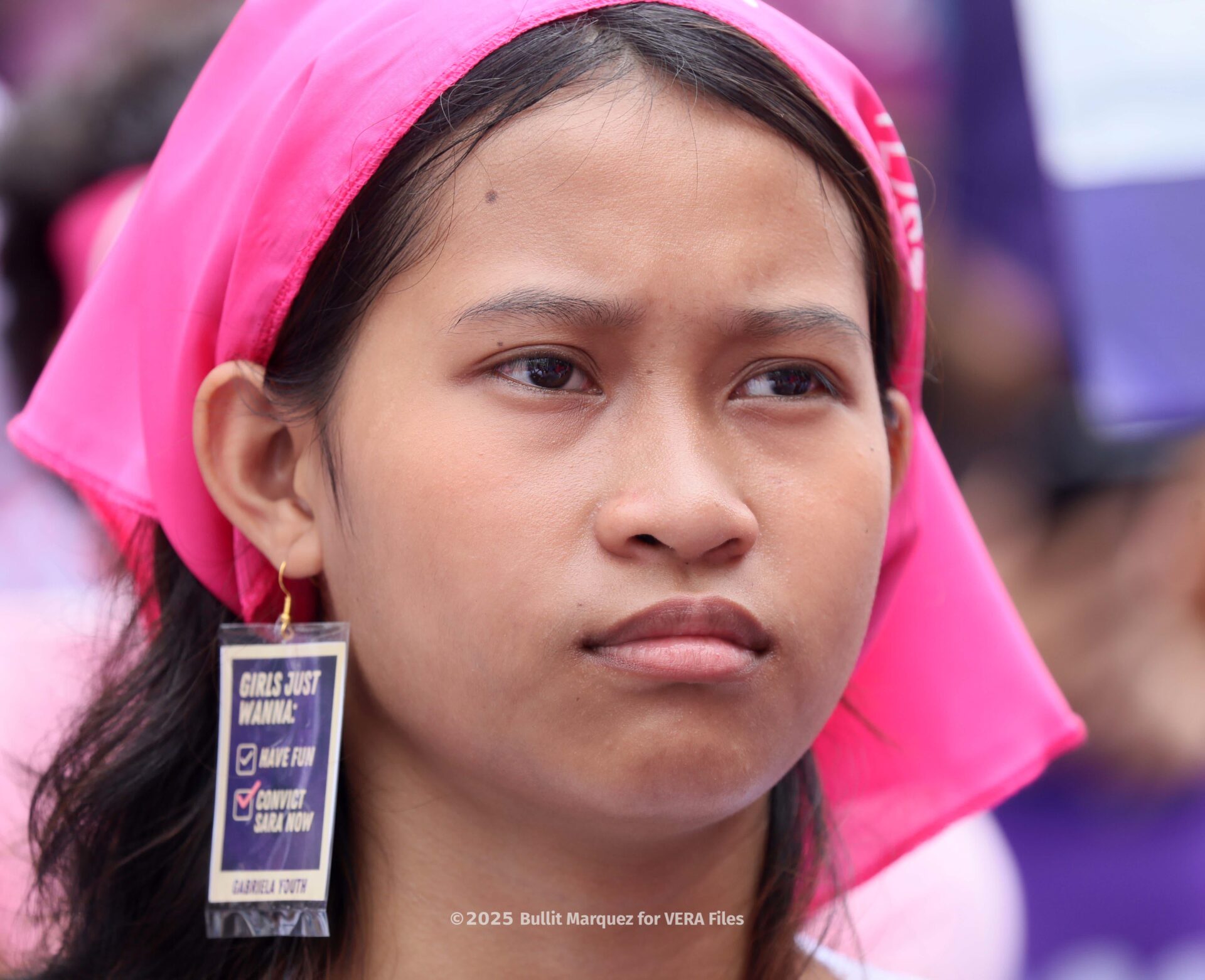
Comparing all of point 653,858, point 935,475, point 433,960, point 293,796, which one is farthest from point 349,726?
point 935,475

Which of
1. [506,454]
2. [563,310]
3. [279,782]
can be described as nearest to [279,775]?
[279,782]

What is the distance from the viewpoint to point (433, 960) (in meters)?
1.44

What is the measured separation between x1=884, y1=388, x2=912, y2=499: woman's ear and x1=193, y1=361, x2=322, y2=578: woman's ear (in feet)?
2.34

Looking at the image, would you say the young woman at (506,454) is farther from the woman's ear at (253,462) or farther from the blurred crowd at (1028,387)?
the blurred crowd at (1028,387)

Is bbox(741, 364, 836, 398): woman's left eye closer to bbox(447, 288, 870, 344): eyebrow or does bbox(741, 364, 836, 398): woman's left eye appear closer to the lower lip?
bbox(447, 288, 870, 344): eyebrow

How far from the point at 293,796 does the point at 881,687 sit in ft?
2.77

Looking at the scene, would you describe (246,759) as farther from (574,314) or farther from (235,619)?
(574,314)

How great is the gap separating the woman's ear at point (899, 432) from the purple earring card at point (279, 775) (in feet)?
2.37

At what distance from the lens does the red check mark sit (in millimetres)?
1435

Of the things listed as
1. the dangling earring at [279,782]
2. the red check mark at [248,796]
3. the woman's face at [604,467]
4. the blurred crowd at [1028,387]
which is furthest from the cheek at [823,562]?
the blurred crowd at [1028,387]

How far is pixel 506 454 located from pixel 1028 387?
2.06 m

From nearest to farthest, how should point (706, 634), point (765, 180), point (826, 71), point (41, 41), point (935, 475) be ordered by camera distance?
point (706, 634)
point (765, 180)
point (826, 71)
point (935, 475)
point (41, 41)

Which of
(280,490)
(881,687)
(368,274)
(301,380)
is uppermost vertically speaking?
(368,274)

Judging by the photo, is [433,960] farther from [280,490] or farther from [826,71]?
[826,71]
